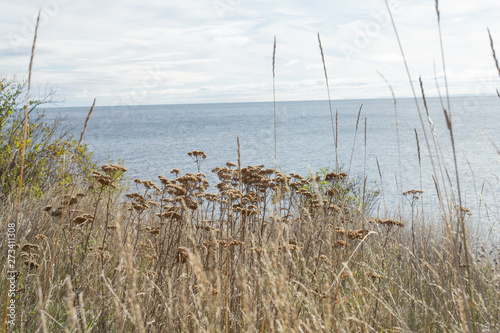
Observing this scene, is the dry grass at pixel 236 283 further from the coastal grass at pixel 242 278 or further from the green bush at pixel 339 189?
the green bush at pixel 339 189

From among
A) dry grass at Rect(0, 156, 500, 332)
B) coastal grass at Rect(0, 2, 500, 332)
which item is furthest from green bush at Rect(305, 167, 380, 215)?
dry grass at Rect(0, 156, 500, 332)

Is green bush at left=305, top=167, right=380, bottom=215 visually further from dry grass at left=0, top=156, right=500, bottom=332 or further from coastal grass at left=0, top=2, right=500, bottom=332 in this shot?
dry grass at left=0, top=156, right=500, bottom=332

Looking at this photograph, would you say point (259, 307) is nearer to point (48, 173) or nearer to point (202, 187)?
point (202, 187)

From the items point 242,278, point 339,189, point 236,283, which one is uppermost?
point 242,278

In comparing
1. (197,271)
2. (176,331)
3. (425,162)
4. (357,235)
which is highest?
(197,271)

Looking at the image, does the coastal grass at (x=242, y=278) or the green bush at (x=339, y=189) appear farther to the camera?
the green bush at (x=339, y=189)

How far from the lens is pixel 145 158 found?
104ft

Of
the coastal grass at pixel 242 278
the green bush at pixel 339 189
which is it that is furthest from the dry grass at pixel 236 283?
the green bush at pixel 339 189

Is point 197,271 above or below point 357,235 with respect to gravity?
above

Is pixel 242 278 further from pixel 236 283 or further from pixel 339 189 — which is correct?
pixel 339 189

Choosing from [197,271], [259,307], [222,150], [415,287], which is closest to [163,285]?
[259,307]

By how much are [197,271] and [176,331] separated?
64.9 inches

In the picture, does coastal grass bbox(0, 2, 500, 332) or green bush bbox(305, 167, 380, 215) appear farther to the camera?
green bush bbox(305, 167, 380, 215)

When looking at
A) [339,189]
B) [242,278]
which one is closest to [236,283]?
[242,278]
